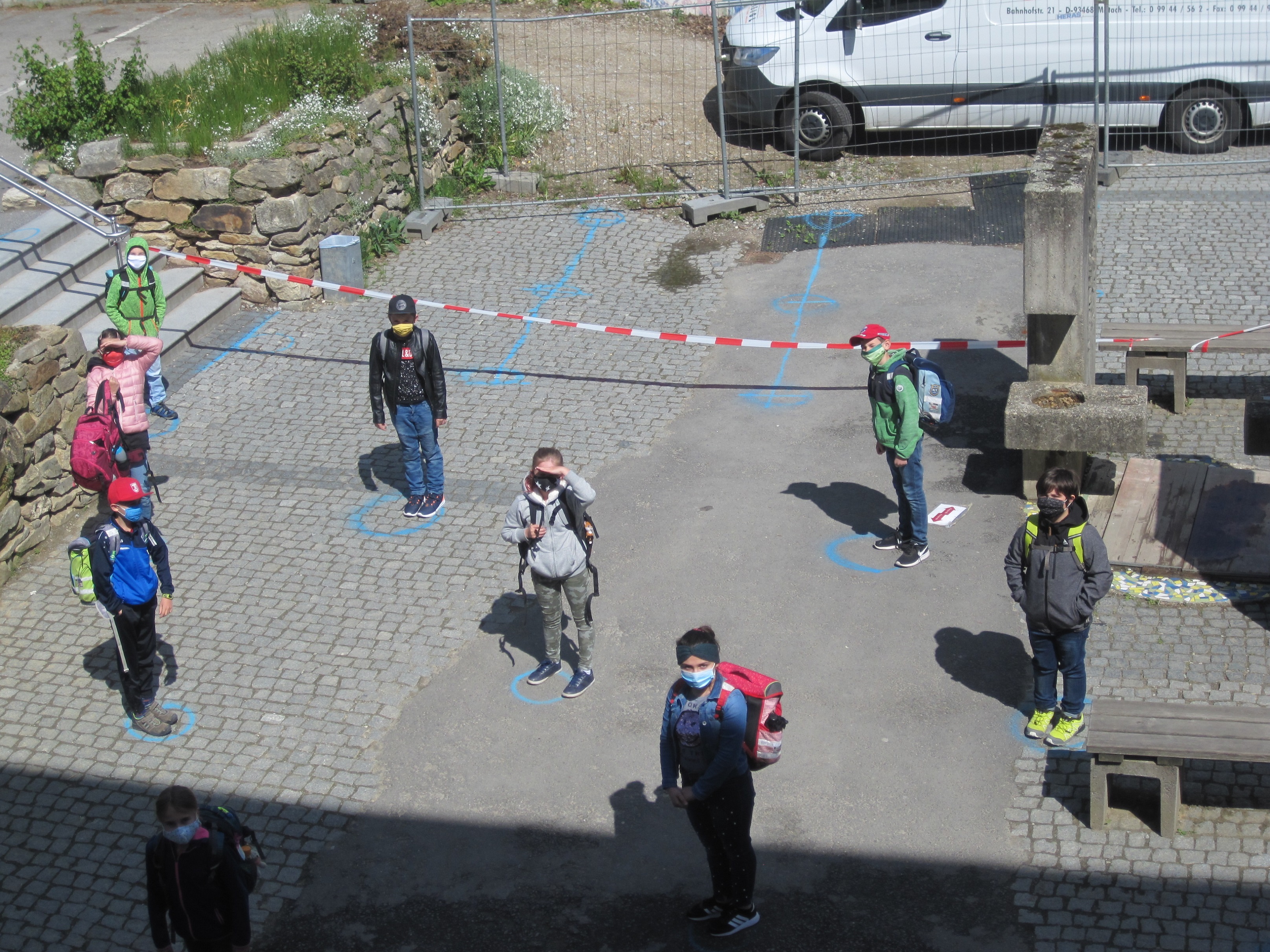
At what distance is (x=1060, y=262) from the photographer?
27.1ft

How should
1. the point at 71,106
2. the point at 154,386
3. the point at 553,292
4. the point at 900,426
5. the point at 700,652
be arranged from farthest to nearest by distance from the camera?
the point at 71,106 < the point at 553,292 < the point at 154,386 < the point at 900,426 < the point at 700,652

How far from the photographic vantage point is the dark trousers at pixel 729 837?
5293mm

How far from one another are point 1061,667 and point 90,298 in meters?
9.28

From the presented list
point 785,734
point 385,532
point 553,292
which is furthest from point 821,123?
point 785,734

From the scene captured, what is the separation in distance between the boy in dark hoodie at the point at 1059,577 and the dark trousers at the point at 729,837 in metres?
1.90

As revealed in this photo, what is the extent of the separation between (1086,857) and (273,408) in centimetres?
761

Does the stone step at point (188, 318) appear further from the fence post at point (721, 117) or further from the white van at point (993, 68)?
the white van at point (993, 68)

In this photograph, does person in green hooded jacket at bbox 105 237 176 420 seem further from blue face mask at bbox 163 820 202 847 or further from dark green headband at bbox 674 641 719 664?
dark green headband at bbox 674 641 719 664

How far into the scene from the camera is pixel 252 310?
12898 millimetres

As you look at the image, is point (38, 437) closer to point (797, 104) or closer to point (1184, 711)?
point (1184, 711)

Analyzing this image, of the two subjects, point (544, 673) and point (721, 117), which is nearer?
point (544, 673)

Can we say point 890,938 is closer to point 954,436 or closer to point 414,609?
point 414,609

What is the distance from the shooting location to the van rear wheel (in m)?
14.8

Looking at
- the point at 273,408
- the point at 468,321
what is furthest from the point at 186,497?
the point at 468,321
